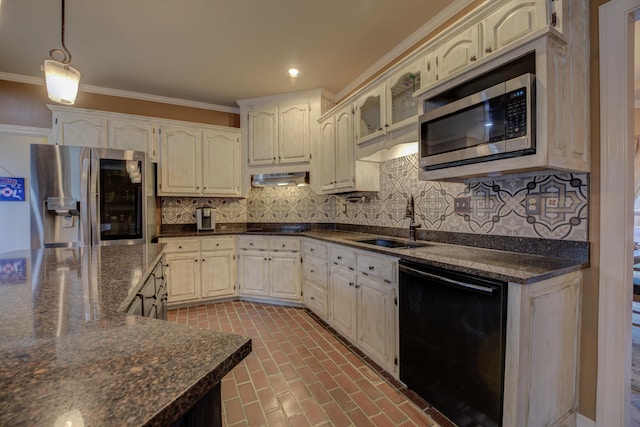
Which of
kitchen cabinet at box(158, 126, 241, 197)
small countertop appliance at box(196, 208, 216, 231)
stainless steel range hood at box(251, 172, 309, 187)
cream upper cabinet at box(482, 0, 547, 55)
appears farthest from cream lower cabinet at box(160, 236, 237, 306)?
cream upper cabinet at box(482, 0, 547, 55)

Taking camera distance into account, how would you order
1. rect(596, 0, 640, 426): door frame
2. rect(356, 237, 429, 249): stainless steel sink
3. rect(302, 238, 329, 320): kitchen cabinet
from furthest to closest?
1. rect(302, 238, 329, 320): kitchen cabinet
2. rect(356, 237, 429, 249): stainless steel sink
3. rect(596, 0, 640, 426): door frame

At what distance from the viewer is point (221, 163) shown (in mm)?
3805

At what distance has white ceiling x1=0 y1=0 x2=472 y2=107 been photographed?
2.16 metres

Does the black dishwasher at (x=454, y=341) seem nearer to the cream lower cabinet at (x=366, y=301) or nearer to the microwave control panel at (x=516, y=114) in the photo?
the cream lower cabinet at (x=366, y=301)

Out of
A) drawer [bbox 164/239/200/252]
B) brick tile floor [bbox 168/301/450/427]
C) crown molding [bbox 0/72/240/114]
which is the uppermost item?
crown molding [bbox 0/72/240/114]

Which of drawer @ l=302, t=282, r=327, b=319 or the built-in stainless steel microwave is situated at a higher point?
the built-in stainless steel microwave

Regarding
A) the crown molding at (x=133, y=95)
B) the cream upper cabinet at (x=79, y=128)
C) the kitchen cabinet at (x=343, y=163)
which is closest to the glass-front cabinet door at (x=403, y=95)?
the kitchen cabinet at (x=343, y=163)

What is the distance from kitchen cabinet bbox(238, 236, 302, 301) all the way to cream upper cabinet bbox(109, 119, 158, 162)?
1570mm

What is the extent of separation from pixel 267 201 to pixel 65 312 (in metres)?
3.36

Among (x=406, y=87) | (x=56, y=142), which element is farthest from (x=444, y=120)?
(x=56, y=142)

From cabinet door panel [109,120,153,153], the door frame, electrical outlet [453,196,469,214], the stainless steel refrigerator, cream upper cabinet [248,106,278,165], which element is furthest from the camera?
cream upper cabinet [248,106,278,165]

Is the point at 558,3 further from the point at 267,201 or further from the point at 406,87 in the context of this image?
the point at 267,201

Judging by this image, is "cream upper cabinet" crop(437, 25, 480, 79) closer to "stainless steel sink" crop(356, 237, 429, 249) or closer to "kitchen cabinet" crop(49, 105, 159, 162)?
"stainless steel sink" crop(356, 237, 429, 249)

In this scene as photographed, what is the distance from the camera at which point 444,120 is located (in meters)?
1.75
